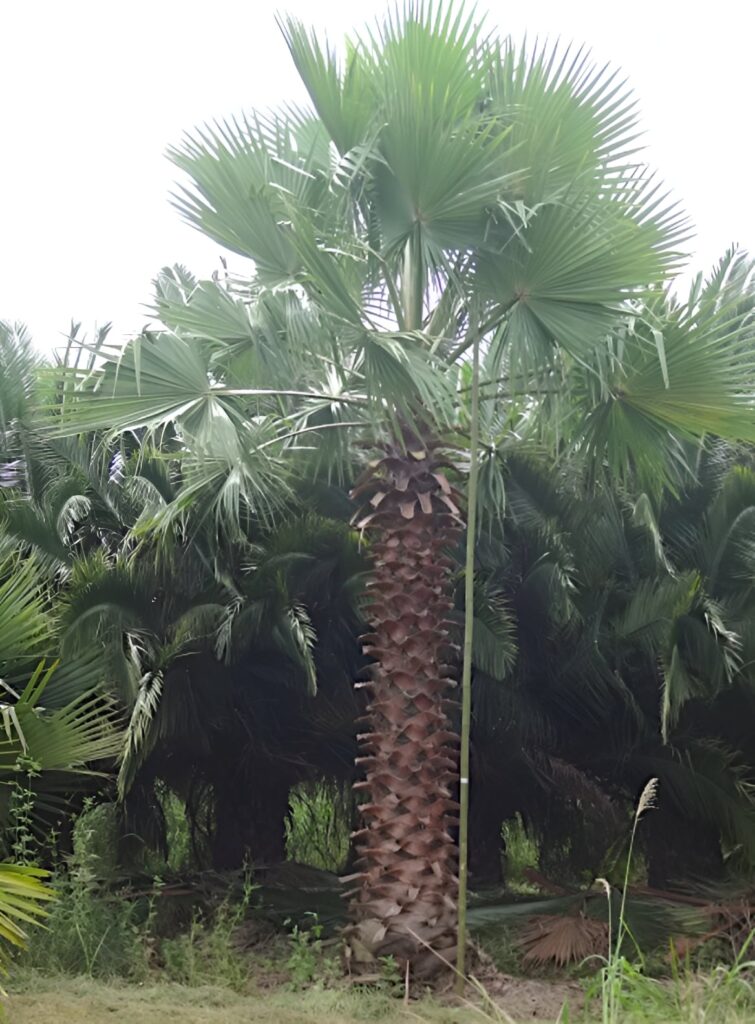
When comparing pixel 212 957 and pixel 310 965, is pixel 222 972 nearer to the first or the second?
pixel 212 957

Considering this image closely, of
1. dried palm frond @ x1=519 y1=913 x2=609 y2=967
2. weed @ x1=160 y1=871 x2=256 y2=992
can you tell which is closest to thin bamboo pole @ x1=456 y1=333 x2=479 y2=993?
dried palm frond @ x1=519 y1=913 x2=609 y2=967

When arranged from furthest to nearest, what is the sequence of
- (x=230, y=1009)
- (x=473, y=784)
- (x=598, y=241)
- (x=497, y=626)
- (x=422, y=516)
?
(x=473, y=784) < (x=497, y=626) < (x=422, y=516) < (x=598, y=241) < (x=230, y=1009)

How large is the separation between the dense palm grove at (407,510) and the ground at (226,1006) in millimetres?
494

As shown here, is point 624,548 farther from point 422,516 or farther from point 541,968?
point 541,968

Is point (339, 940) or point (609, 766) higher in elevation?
point (609, 766)

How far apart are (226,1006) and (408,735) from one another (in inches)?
71.3

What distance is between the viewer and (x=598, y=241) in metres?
6.89

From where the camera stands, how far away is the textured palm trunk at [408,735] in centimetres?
716

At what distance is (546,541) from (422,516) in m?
2.05

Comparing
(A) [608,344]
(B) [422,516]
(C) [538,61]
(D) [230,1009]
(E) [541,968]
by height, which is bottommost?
(E) [541,968]

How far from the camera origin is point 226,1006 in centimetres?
665

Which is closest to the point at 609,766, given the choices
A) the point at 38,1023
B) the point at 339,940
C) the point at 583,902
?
the point at 583,902

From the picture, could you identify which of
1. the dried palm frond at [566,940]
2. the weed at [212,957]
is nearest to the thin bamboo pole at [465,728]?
the dried palm frond at [566,940]

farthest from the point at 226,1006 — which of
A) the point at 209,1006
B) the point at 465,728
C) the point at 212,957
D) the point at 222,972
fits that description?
the point at 465,728
